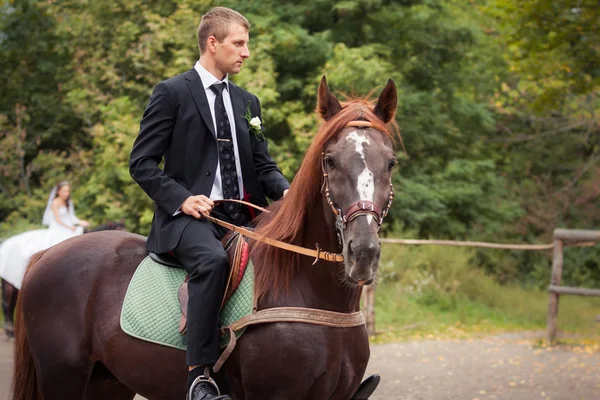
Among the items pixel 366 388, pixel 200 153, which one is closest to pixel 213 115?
pixel 200 153

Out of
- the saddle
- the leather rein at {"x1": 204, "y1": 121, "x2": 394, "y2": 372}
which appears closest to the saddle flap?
the saddle

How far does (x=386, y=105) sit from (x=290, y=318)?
1.13m

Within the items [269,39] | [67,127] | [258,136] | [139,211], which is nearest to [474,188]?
[269,39]

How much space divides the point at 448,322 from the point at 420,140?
260 inches

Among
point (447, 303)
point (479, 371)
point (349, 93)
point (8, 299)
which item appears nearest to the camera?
point (479, 371)

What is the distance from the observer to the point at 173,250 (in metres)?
4.13

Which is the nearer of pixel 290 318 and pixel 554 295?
pixel 290 318

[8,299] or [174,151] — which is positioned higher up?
[174,151]

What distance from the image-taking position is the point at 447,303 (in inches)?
560

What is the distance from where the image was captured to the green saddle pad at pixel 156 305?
407cm

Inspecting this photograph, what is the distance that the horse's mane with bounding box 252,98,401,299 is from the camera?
3.66 metres

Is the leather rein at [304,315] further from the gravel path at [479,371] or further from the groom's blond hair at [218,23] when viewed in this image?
the gravel path at [479,371]

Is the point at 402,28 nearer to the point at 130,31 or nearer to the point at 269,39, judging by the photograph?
the point at 269,39

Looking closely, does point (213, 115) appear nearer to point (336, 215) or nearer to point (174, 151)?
point (174, 151)
